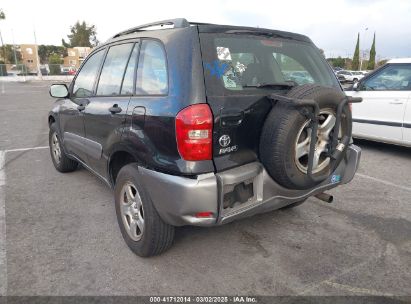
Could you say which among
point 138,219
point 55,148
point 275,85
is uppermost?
point 275,85

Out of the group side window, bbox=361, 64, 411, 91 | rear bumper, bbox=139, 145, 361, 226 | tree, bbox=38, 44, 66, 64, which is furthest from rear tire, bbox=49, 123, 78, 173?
tree, bbox=38, 44, 66, 64

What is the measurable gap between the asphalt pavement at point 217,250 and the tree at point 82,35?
7062cm

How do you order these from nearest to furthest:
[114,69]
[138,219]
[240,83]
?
[240,83] → [138,219] → [114,69]

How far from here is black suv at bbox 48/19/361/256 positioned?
2320 mm

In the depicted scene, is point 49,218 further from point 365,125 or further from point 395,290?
point 365,125

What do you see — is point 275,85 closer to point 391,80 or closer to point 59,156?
point 59,156

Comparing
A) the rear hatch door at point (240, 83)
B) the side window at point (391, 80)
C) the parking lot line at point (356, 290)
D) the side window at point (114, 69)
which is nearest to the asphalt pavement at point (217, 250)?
the parking lot line at point (356, 290)

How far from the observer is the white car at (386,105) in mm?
5609

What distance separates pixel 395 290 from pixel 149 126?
209cm

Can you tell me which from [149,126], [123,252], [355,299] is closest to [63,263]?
[123,252]

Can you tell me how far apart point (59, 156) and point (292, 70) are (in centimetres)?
353

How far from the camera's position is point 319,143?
106 inches

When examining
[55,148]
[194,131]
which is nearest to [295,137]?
[194,131]

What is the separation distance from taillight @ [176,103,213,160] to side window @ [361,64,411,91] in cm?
466
